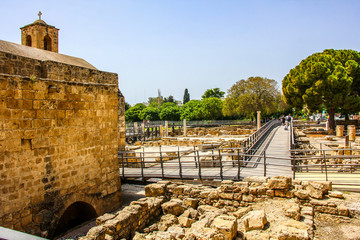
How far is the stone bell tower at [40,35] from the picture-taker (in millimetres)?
22766

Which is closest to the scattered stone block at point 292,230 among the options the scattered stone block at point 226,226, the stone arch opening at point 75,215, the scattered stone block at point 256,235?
the scattered stone block at point 256,235

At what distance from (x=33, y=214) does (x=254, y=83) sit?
43.3m

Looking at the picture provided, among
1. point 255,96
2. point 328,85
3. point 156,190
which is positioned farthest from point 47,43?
point 255,96

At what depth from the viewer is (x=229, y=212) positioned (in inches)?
289

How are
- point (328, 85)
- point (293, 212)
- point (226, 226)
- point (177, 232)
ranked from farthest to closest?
point (328, 85) < point (293, 212) < point (177, 232) < point (226, 226)

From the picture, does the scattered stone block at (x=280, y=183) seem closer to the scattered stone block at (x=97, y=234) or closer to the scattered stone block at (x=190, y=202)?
the scattered stone block at (x=190, y=202)

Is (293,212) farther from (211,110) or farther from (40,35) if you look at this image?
(211,110)

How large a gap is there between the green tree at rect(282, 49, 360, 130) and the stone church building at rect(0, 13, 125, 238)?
2435cm

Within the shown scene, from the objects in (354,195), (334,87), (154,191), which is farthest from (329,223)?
(334,87)

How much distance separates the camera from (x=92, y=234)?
5117mm

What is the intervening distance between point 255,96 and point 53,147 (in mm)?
41662

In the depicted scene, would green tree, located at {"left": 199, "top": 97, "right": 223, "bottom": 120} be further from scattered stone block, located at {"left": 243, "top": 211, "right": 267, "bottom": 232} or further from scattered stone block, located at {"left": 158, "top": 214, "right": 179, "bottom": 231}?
scattered stone block, located at {"left": 243, "top": 211, "right": 267, "bottom": 232}

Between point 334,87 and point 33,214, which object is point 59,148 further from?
point 334,87

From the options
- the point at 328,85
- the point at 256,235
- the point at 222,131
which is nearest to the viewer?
Result: the point at 256,235
